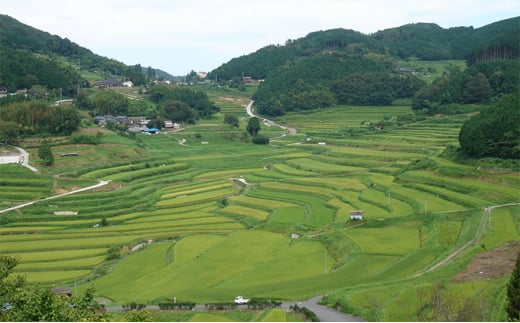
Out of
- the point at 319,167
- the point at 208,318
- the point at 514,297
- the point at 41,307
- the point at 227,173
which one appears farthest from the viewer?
the point at 227,173

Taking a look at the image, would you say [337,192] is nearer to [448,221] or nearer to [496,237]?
[448,221]

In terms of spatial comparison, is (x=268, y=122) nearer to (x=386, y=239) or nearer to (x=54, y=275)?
(x=386, y=239)

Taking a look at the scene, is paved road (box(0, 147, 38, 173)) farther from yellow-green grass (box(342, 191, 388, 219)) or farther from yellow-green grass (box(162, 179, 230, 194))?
yellow-green grass (box(342, 191, 388, 219))

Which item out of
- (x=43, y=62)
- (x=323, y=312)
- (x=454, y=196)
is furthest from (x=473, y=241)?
(x=43, y=62)

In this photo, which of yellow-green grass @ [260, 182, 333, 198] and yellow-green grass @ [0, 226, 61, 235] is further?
yellow-green grass @ [260, 182, 333, 198]

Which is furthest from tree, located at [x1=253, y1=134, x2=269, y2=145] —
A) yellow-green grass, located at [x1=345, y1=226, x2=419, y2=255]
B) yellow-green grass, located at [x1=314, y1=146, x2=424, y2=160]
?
yellow-green grass, located at [x1=345, y1=226, x2=419, y2=255]


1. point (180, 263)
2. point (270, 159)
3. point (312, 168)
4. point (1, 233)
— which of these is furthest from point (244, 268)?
point (270, 159)

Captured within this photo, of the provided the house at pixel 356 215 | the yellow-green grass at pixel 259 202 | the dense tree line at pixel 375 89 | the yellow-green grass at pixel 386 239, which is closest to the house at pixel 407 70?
the dense tree line at pixel 375 89
